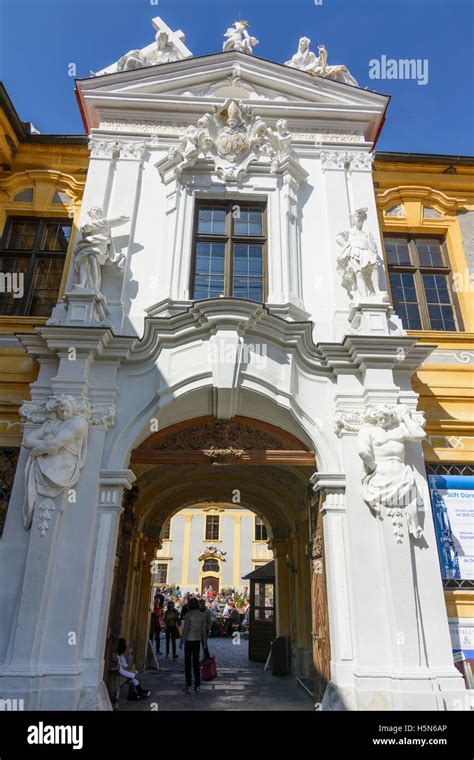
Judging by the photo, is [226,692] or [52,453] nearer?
[52,453]

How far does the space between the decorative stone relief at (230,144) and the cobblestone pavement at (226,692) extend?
28.7 feet

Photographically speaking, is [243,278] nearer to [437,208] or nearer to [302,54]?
[437,208]

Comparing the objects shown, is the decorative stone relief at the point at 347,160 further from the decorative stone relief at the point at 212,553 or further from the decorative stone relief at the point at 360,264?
the decorative stone relief at the point at 212,553

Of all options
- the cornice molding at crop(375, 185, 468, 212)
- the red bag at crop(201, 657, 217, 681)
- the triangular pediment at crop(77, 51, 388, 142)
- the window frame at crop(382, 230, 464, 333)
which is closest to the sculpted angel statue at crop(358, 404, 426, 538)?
the window frame at crop(382, 230, 464, 333)

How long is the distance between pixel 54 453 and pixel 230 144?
260 inches

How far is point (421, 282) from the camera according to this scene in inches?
400

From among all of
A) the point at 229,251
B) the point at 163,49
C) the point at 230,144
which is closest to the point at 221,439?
the point at 229,251

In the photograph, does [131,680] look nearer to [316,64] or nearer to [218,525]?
[316,64]

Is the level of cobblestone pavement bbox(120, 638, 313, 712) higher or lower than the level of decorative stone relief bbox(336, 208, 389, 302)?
lower

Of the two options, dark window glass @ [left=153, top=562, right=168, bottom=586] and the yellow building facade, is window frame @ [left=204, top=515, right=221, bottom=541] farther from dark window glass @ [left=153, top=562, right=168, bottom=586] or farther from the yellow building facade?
the yellow building facade

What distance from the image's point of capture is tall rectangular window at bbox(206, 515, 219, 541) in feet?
121

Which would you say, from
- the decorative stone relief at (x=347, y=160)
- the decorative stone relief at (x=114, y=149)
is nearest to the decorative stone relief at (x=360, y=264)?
the decorative stone relief at (x=347, y=160)

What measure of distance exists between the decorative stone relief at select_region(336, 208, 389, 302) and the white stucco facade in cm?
24

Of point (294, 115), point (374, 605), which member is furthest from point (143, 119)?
point (374, 605)
